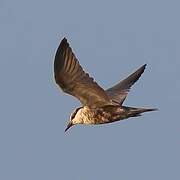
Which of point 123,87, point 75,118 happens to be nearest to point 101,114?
point 75,118

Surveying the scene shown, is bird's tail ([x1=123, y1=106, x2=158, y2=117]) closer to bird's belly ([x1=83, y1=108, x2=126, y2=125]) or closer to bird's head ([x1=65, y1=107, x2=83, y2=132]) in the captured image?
bird's belly ([x1=83, y1=108, x2=126, y2=125])

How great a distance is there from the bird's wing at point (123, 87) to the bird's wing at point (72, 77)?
131cm

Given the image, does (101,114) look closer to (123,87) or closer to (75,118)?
(75,118)

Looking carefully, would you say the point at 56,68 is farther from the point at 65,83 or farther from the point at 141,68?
the point at 141,68

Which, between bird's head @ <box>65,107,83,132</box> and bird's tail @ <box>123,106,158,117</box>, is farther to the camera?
bird's head @ <box>65,107,83,132</box>

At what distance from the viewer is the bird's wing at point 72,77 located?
52.3ft

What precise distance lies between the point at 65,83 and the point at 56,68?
1.03ft

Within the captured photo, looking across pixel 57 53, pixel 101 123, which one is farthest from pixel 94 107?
pixel 57 53

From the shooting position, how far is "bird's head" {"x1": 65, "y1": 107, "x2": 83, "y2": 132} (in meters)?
17.3

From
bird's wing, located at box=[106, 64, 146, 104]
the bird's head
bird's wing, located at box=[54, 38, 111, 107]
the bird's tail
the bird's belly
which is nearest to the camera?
bird's wing, located at box=[54, 38, 111, 107]

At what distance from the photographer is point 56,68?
634 inches

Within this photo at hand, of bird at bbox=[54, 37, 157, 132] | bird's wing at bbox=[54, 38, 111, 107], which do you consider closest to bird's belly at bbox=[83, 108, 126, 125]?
bird at bbox=[54, 37, 157, 132]

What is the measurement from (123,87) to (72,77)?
2217 millimetres

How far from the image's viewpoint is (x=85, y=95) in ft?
54.3
